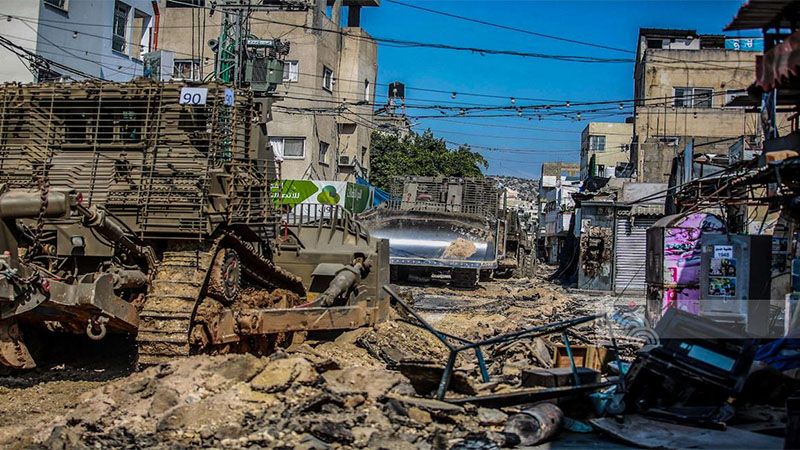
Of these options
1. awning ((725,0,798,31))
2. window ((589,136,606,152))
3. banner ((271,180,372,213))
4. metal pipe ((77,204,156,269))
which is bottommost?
metal pipe ((77,204,156,269))

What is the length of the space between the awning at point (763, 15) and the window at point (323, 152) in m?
22.7

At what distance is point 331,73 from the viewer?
105 ft

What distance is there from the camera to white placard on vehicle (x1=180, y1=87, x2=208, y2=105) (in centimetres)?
886

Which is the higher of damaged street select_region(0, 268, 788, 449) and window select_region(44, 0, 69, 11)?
window select_region(44, 0, 69, 11)

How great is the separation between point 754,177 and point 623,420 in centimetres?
487

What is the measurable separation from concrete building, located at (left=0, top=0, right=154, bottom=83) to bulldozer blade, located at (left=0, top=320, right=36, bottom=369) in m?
12.3

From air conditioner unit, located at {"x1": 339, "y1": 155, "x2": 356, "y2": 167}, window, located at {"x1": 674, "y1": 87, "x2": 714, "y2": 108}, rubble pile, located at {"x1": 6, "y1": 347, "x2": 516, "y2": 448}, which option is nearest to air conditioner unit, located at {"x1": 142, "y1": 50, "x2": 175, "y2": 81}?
air conditioner unit, located at {"x1": 339, "y1": 155, "x2": 356, "y2": 167}

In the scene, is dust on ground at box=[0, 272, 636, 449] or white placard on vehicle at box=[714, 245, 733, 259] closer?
dust on ground at box=[0, 272, 636, 449]

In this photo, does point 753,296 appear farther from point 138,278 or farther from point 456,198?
point 456,198

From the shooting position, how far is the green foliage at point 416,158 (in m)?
42.0

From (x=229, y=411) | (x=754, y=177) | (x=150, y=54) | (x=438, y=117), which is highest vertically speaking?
(x=150, y=54)

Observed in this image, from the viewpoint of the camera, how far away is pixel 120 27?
25328 millimetres

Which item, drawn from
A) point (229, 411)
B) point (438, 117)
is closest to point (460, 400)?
point (229, 411)

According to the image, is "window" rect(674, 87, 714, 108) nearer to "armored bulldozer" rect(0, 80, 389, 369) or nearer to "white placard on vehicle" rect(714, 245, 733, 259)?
→ "white placard on vehicle" rect(714, 245, 733, 259)
